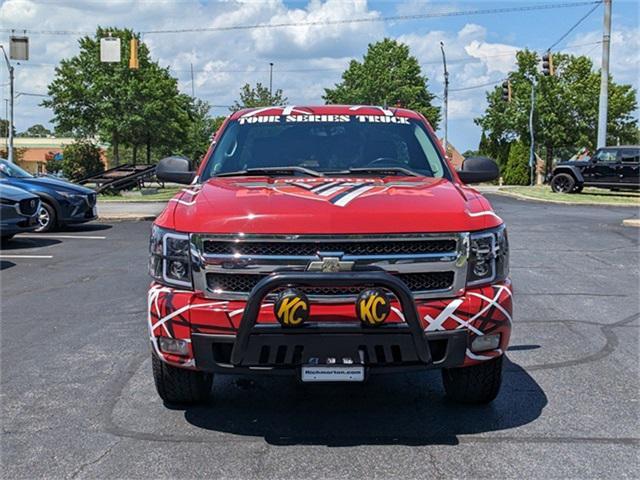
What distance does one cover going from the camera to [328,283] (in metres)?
3.42

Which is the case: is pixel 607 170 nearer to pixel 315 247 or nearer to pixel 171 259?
pixel 315 247

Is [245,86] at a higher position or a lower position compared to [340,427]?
higher

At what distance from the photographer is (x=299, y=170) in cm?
480

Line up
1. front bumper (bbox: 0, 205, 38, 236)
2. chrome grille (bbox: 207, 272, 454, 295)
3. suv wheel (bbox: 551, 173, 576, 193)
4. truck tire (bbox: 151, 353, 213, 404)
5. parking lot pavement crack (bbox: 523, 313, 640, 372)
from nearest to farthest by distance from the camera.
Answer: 1. chrome grille (bbox: 207, 272, 454, 295)
2. truck tire (bbox: 151, 353, 213, 404)
3. parking lot pavement crack (bbox: 523, 313, 640, 372)
4. front bumper (bbox: 0, 205, 38, 236)
5. suv wheel (bbox: 551, 173, 576, 193)

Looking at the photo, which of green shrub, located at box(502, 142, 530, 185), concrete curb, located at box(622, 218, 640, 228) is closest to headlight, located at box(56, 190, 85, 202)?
concrete curb, located at box(622, 218, 640, 228)

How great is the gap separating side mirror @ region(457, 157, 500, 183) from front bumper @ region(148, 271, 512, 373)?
1759 millimetres

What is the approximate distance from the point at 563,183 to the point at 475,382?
1121 inches

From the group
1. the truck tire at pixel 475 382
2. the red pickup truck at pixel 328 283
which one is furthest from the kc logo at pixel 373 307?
the truck tire at pixel 475 382

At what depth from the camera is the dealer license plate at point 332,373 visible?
3.54 m

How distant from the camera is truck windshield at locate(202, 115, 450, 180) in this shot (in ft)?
16.6

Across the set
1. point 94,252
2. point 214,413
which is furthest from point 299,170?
point 94,252

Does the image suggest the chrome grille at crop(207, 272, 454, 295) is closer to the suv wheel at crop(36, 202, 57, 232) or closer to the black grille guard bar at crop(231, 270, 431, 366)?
the black grille guard bar at crop(231, 270, 431, 366)

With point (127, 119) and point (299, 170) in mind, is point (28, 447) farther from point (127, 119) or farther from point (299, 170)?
point (127, 119)

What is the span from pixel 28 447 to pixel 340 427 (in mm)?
1636
